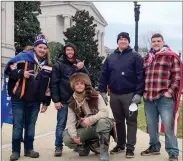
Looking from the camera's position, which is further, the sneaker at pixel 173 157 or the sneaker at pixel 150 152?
the sneaker at pixel 150 152

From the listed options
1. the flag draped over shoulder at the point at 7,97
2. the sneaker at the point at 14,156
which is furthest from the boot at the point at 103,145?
the flag draped over shoulder at the point at 7,97

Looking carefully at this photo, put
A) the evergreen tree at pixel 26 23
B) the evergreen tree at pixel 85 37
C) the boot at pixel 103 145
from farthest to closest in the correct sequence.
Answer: the evergreen tree at pixel 26 23
the evergreen tree at pixel 85 37
the boot at pixel 103 145

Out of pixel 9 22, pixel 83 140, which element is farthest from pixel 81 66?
pixel 9 22

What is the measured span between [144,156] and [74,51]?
200 cm

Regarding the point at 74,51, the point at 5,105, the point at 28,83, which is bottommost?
the point at 5,105

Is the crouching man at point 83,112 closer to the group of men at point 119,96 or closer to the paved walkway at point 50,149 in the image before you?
the group of men at point 119,96

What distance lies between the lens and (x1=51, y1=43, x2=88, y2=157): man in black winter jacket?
548 cm

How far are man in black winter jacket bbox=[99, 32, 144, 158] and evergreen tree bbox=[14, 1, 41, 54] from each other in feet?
67.6

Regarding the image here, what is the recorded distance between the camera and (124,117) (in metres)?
5.59

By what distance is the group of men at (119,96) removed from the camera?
16.8 ft

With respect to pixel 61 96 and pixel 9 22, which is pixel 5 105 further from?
pixel 9 22

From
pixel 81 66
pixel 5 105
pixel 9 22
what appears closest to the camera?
pixel 81 66

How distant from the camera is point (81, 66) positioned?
552cm

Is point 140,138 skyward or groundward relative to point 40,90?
groundward
